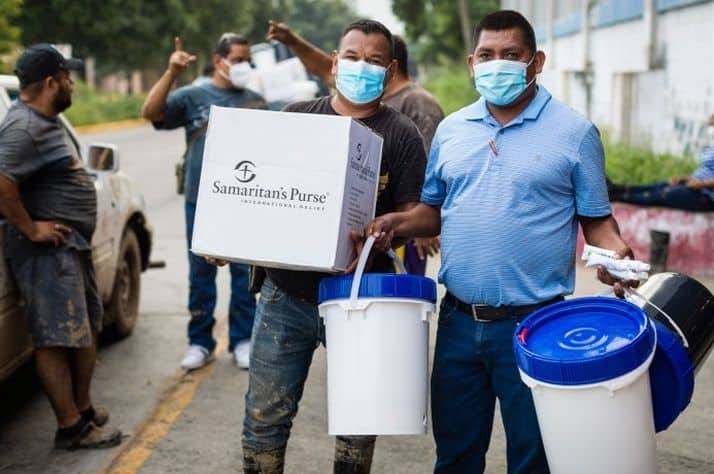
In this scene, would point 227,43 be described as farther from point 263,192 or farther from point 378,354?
point 378,354

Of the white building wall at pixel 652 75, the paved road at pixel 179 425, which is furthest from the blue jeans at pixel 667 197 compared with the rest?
the paved road at pixel 179 425

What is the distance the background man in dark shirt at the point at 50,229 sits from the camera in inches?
191

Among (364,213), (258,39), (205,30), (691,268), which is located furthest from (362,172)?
(258,39)

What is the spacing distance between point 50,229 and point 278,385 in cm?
168

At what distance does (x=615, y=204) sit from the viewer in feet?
32.3

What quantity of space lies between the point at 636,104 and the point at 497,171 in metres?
11.7

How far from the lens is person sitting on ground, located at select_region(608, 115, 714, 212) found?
8953 millimetres

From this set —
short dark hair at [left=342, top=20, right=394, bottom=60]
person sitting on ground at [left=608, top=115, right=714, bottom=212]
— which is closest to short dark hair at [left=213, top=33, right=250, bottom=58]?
short dark hair at [left=342, top=20, right=394, bottom=60]

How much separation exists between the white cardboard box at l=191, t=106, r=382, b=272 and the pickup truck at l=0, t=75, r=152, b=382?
185cm

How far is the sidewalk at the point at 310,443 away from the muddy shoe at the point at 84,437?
0.79ft

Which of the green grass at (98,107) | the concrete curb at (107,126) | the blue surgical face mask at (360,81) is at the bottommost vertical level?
the concrete curb at (107,126)

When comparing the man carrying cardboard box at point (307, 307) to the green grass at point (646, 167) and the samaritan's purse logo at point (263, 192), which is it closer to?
the samaritan's purse logo at point (263, 192)

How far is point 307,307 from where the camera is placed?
3.82 m

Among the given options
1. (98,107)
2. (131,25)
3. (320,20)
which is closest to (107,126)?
(98,107)
